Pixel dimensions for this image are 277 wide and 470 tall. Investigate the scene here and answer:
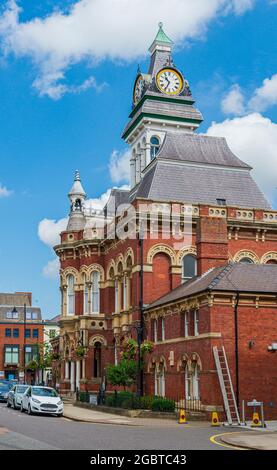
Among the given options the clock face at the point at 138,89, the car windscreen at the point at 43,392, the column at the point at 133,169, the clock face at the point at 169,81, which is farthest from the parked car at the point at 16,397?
the clock face at the point at 169,81

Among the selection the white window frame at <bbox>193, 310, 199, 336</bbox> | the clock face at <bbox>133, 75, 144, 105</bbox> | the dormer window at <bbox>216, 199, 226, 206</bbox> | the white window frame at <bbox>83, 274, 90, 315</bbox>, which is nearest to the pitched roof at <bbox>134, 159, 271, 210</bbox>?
the dormer window at <bbox>216, 199, 226, 206</bbox>

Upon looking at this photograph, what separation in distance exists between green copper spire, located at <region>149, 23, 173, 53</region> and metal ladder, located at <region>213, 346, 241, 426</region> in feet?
142

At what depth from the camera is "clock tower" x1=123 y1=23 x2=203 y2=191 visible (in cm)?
6103

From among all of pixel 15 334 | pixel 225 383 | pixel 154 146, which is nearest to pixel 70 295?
pixel 154 146

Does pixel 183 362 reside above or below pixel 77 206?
below

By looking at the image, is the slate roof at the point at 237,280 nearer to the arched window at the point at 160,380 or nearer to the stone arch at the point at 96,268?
the arched window at the point at 160,380

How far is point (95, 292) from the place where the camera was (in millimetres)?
51594

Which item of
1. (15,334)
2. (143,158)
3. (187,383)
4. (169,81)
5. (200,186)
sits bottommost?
(187,383)

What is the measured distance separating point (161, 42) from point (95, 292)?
92.0 ft

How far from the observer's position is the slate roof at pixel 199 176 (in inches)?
1807

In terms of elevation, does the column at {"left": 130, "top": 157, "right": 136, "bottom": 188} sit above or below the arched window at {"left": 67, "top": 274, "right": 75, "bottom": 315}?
above

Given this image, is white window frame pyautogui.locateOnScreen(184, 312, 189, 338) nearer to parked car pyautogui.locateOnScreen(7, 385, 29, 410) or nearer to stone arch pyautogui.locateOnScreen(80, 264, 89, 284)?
parked car pyautogui.locateOnScreen(7, 385, 29, 410)

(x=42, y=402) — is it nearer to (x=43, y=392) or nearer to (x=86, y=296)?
(x=43, y=392)
